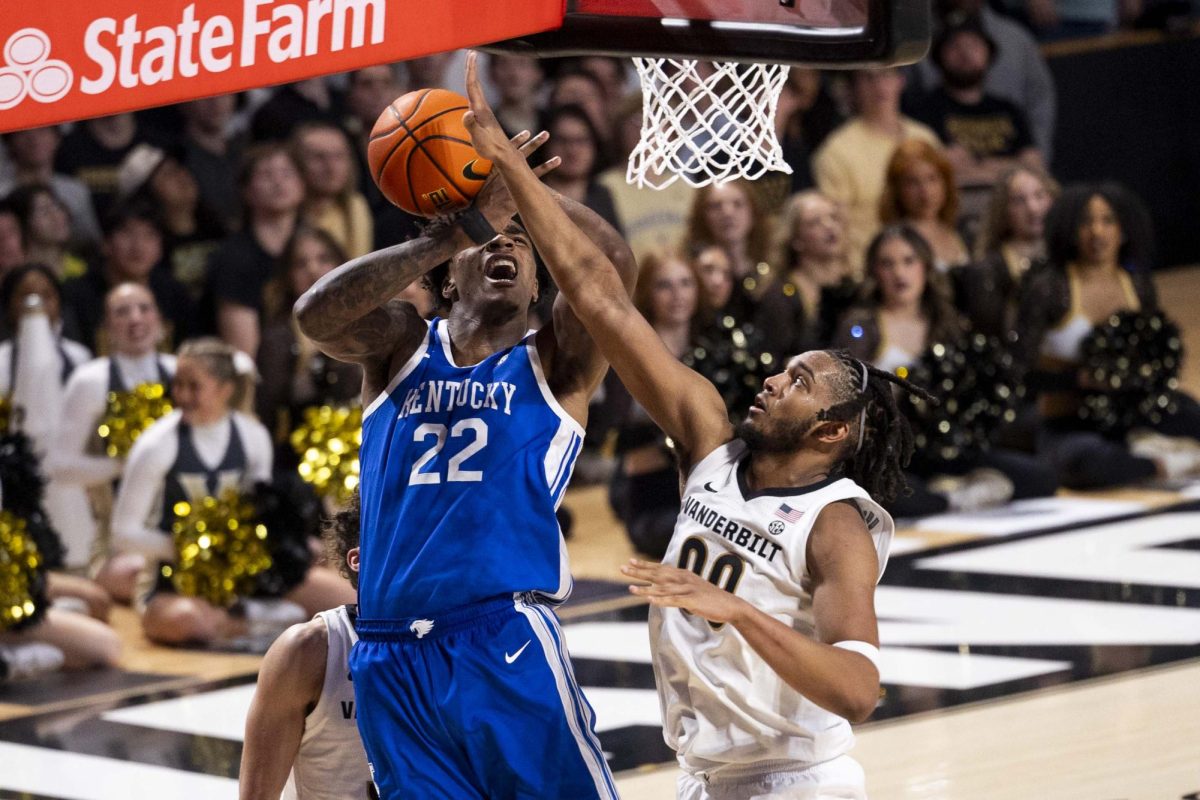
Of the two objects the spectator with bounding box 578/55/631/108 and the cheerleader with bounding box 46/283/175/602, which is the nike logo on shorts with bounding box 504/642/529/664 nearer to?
the cheerleader with bounding box 46/283/175/602

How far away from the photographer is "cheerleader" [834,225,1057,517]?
389 inches

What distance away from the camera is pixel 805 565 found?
437 centimetres

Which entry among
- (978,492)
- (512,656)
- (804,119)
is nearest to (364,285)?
(512,656)

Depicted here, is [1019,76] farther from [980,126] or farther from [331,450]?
[331,450]

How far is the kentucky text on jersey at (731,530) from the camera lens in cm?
439

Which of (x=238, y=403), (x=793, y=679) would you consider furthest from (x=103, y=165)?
(x=793, y=679)

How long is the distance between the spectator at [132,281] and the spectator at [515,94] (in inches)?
97.1

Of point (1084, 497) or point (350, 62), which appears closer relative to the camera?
point (350, 62)

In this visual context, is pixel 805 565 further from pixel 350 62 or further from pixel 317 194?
pixel 317 194

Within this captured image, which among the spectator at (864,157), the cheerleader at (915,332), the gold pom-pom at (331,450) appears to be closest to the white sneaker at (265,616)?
the gold pom-pom at (331,450)

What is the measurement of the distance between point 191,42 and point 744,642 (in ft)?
5.34

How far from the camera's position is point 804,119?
12.9 m

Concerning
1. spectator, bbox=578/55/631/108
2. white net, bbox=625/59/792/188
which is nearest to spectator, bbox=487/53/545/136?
spectator, bbox=578/55/631/108

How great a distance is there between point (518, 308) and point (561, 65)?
26.7 feet
